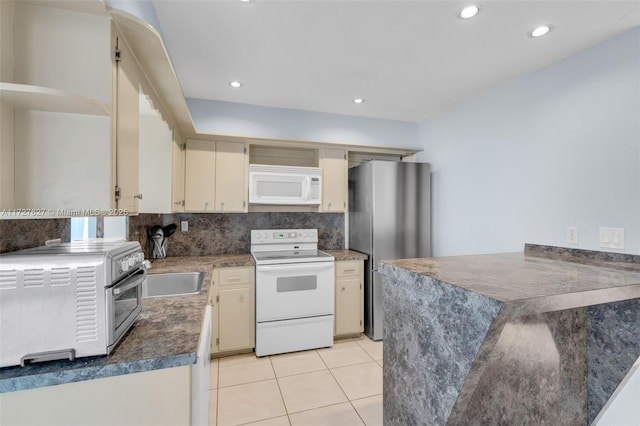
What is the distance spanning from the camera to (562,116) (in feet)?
6.84

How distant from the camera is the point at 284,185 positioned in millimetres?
2990

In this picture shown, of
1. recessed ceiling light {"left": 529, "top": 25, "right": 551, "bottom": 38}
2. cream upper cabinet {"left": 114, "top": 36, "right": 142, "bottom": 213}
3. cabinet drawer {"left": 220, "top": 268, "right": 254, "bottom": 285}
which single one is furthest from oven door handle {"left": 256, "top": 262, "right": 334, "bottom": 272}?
recessed ceiling light {"left": 529, "top": 25, "right": 551, "bottom": 38}

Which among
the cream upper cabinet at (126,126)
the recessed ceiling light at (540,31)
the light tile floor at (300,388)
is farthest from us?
the light tile floor at (300,388)

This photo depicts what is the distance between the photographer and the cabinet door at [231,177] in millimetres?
2893

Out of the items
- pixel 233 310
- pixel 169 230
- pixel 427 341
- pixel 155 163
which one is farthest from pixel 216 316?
pixel 427 341

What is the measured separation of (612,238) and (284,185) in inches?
99.9

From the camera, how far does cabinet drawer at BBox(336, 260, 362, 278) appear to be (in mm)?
3021

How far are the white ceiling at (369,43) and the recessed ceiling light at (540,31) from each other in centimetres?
4

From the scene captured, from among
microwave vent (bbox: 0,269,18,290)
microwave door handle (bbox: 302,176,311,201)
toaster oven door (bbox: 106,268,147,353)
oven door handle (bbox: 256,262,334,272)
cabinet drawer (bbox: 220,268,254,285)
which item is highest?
microwave door handle (bbox: 302,176,311,201)

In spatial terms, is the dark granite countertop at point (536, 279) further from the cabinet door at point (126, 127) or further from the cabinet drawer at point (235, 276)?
the cabinet drawer at point (235, 276)

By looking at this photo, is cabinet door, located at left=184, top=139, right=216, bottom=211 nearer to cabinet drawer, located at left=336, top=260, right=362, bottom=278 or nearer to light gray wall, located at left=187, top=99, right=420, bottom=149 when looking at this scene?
light gray wall, located at left=187, top=99, right=420, bottom=149

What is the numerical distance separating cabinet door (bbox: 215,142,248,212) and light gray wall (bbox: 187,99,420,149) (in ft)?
0.56

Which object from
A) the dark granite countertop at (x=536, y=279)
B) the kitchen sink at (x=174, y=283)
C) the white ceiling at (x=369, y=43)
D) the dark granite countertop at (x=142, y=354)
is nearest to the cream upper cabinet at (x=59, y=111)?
the dark granite countertop at (x=142, y=354)

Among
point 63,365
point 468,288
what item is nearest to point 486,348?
point 468,288
